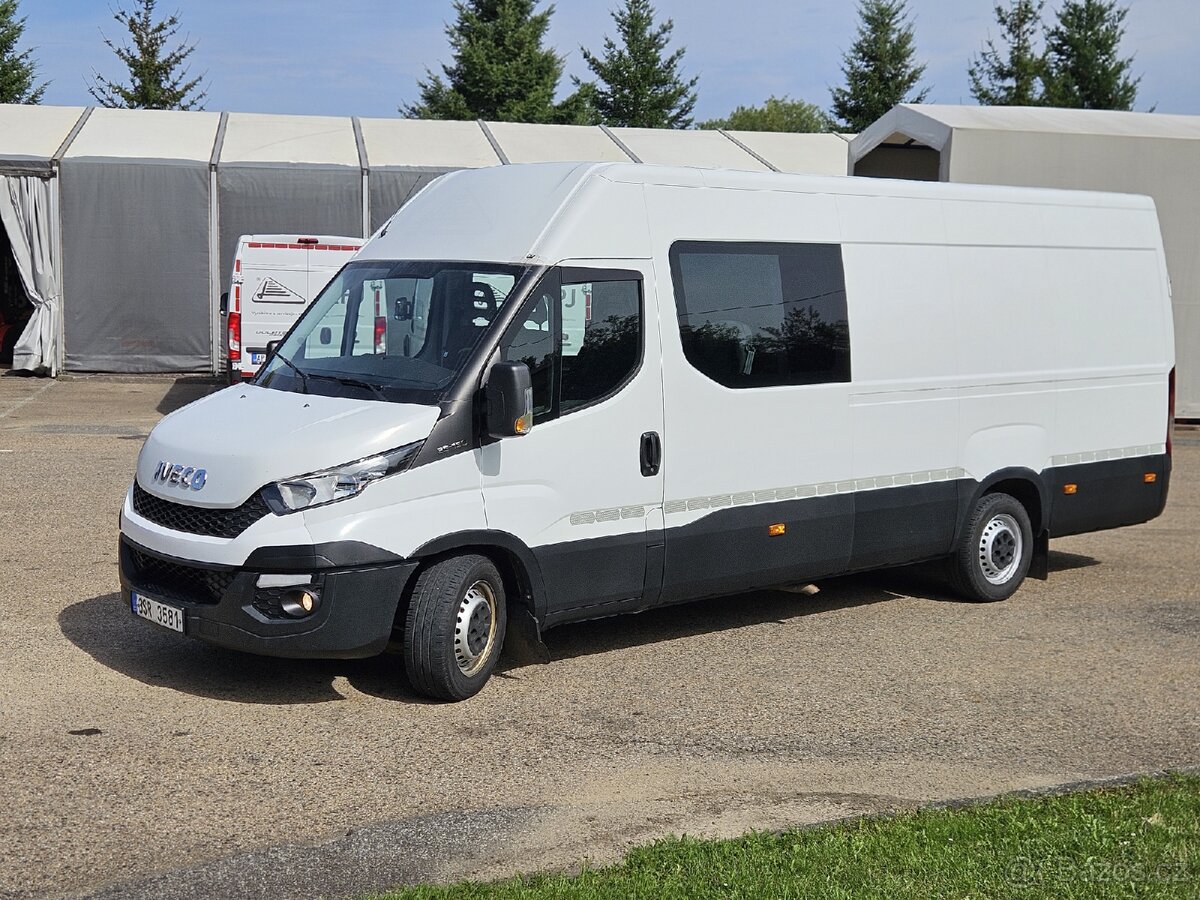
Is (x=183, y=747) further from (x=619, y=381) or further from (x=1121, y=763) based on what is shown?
(x=1121, y=763)

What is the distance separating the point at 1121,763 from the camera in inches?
247

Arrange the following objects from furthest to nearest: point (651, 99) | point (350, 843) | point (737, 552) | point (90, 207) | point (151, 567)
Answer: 1. point (651, 99)
2. point (90, 207)
3. point (737, 552)
4. point (151, 567)
5. point (350, 843)

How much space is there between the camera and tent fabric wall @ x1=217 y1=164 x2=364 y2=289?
23.5 m

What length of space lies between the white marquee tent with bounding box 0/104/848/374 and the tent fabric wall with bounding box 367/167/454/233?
0.02 meters

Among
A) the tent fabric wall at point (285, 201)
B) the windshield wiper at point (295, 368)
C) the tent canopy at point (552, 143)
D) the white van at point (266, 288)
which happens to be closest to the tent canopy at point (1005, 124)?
the tent canopy at point (552, 143)

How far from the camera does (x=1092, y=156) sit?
18.0 metres

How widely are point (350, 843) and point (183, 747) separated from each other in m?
1.26

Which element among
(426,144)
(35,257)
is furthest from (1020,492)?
(35,257)

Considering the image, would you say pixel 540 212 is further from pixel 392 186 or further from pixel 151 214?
pixel 151 214

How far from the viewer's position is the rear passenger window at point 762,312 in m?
7.62

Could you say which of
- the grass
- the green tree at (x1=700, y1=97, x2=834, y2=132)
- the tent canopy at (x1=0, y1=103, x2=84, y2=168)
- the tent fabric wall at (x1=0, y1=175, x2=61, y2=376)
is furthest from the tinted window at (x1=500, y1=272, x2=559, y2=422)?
the green tree at (x1=700, y1=97, x2=834, y2=132)

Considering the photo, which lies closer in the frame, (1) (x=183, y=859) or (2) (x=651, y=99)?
(1) (x=183, y=859)

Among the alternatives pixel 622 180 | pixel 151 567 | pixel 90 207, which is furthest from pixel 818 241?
pixel 90 207

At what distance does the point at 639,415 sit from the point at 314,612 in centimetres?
201
